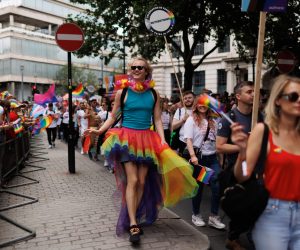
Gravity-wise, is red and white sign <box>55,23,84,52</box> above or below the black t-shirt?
above

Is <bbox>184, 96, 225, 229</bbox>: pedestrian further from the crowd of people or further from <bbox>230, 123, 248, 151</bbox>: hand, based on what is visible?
<bbox>230, 123, 248, 151</bbox>: hand

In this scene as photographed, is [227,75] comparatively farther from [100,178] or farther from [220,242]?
[220,242]

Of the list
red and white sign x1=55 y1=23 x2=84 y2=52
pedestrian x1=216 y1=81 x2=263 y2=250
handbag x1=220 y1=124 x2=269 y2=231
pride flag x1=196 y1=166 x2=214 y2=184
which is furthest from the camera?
red and white sign x1=55 y1=23 x2=84 y2=52

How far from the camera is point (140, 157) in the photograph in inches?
187

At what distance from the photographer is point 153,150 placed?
4.81 metres

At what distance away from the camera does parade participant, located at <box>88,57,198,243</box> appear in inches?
187

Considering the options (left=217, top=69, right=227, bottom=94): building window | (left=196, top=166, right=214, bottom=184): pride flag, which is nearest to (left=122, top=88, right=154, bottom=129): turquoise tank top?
(left=196, top=166, right=214, bottom=184): pride flag

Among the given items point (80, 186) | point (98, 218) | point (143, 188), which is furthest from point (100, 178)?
point (143, 188)

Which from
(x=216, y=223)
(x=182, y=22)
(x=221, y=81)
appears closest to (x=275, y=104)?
(x=216, y=223)

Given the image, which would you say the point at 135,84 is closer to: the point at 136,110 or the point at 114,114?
the point at 136,110

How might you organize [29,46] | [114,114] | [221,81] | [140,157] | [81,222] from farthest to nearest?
[29,46]
[221,81]
[81,222]
[114,114]
[140,157]

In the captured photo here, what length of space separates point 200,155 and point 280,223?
2995 mm

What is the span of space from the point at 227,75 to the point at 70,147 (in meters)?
35.1

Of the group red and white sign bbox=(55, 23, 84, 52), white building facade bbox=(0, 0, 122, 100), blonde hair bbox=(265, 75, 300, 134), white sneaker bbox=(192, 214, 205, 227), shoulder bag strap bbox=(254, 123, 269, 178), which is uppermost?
white building facade bbox=(0, 0, 122, 100)
